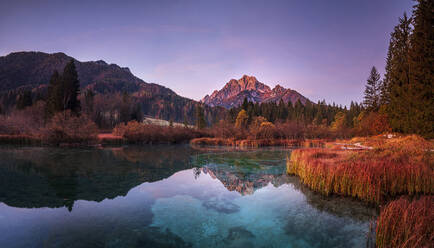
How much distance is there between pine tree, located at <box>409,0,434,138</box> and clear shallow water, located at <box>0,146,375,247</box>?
566 inches

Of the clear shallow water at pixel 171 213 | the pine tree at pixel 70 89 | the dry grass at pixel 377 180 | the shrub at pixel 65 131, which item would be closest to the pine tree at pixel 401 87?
the dry grass at pixel 377 180

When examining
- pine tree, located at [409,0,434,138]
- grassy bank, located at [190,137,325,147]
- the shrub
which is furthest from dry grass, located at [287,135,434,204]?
the shrub

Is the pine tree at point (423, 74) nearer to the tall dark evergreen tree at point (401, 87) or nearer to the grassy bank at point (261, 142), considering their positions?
the tall dark evergreen tree at point (401, 87)

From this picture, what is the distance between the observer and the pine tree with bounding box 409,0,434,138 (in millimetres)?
17688

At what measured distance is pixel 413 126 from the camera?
19594 mm

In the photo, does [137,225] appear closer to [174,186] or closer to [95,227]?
[95,227]

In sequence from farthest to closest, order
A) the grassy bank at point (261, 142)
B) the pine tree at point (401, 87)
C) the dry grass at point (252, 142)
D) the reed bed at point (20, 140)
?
the dry grass at point (252, 142) → the grassy bank at point (261, 142) → the reed bed at point (20, 140) → the pine tree at point (401, 87)

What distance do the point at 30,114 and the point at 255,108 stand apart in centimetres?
7152

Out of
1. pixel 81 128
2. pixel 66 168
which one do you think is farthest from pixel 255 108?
pixel 66 168

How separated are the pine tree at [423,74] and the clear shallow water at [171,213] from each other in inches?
566

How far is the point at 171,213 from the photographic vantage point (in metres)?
7.59

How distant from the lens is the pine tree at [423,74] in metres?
17.7

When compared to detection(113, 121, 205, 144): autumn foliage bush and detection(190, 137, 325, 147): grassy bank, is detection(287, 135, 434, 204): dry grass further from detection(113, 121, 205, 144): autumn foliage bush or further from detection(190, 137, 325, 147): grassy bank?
detection(113, 121, 205, 144): autumn foliage bush

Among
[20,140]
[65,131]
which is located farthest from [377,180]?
[20,140]
